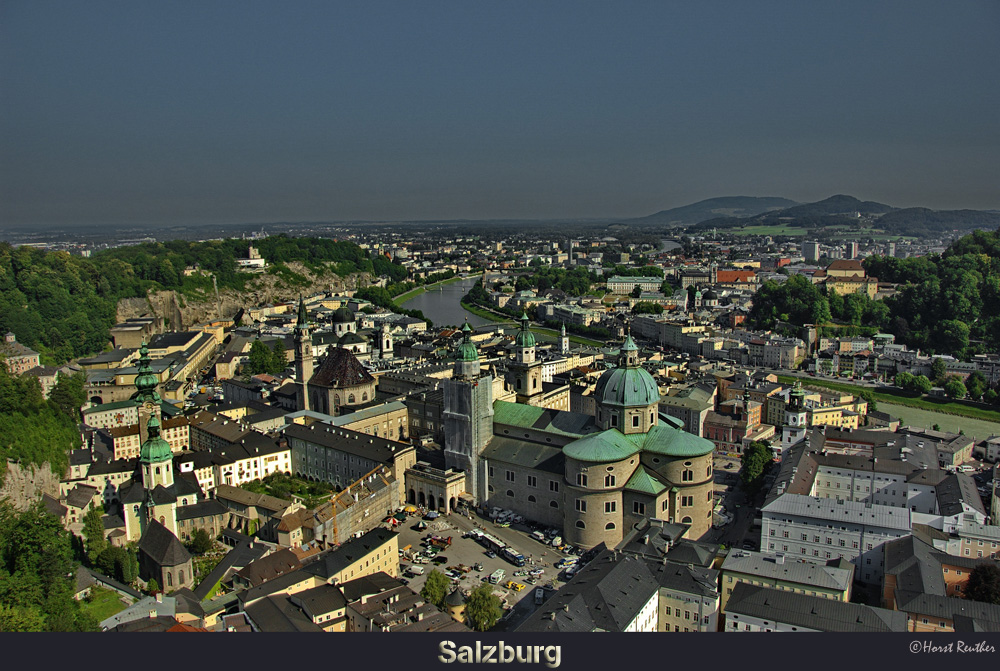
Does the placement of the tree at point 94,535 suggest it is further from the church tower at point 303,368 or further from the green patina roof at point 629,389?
the green patina roof at point 629,389

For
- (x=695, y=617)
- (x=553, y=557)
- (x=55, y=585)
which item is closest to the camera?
(x=695, y=617)

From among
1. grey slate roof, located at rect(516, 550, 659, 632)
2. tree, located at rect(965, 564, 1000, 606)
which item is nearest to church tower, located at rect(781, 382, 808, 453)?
tree, located at rect(965, 564, 1000, 606)

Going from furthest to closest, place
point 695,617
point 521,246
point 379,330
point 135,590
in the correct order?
point 521,246
point 379,330
point 135,590
point 695,617

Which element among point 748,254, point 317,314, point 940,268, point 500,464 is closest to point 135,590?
point 500,464

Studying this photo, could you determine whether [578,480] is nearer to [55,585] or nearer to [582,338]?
[55,585]

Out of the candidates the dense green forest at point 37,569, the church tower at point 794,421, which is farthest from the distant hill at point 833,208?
the dense green forest at point 37,569

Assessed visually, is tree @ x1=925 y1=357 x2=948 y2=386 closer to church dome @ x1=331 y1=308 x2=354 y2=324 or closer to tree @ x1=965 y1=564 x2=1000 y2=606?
tree @ x1=965 y1=564 x2=1000 y2=606

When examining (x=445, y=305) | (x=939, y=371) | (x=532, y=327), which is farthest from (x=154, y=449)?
(x=445, y=305)
